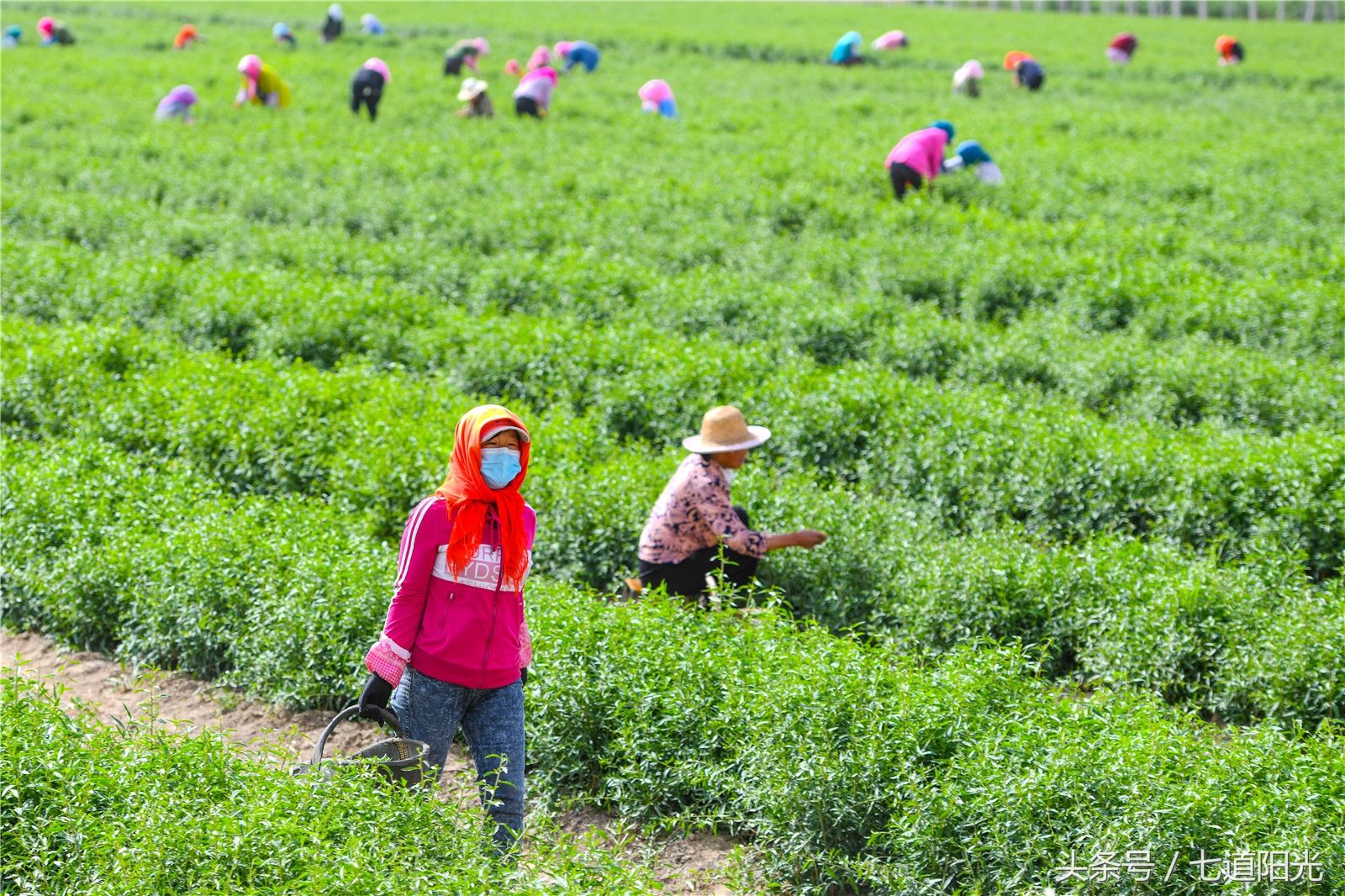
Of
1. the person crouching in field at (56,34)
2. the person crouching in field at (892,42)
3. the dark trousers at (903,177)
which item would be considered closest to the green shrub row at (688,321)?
the dark trousers at (903,177)

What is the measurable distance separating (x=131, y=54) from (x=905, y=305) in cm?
2760

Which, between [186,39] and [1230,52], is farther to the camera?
[186,39]

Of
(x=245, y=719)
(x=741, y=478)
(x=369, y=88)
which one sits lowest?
(x=245, y=719)

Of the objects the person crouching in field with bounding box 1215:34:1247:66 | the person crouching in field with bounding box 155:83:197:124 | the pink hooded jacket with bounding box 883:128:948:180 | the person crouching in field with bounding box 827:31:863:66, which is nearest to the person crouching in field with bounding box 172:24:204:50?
the person crouching in field with bounding box 155:83:197:124

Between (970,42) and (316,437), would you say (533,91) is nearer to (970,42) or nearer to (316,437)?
(316,437)

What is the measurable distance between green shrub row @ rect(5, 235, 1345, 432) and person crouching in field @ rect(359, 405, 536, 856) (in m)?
6.07

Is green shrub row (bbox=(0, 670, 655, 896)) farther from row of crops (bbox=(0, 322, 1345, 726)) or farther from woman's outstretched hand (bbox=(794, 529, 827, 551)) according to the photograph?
woman's outstretched hand (bbox=(794, 529, 827, 551))

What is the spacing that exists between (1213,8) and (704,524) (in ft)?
186

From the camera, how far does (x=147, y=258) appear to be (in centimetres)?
1373

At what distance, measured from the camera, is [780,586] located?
24.7 ft

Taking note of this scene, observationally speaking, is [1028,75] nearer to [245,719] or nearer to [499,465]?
[245,719]

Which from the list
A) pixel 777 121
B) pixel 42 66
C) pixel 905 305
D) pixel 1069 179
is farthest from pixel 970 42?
pixel 905 305

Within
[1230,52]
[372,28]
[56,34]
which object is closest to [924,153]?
[1230,52]

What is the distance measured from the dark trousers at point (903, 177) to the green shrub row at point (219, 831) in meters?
13.6
